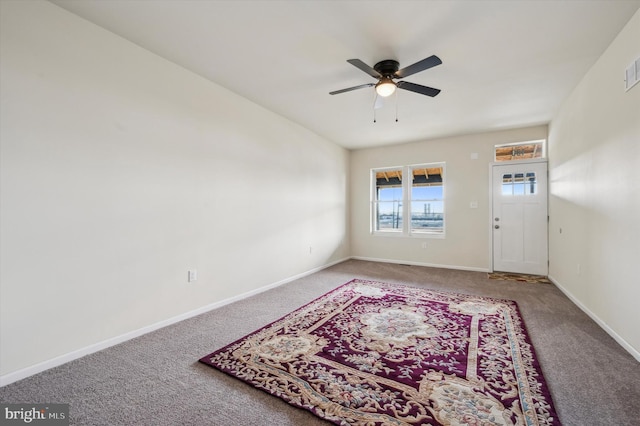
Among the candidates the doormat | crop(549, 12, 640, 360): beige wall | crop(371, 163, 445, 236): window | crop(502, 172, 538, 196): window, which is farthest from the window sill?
crop(549, 12, 640, 360): beige wall

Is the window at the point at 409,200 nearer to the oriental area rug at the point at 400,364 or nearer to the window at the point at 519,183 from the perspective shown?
the window at the point at 519,183

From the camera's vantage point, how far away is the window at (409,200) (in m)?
5.83

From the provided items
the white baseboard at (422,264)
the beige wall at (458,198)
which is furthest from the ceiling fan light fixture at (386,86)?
the white baseboard at (422,264)

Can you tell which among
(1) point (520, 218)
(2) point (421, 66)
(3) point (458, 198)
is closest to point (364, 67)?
(2) point (421, 66)

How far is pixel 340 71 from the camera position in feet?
9.80

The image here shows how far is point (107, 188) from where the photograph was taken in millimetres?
2359

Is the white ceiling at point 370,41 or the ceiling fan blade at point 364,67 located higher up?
the white ceiling at point 370,41

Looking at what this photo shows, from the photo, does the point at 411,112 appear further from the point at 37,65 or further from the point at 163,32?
the point at 37,65

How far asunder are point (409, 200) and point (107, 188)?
5.32 metres

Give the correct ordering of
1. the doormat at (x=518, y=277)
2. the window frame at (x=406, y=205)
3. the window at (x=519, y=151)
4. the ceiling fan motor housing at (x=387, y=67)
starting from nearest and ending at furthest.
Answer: the ceiling fan motor housing at (x=387, y=67) < the doormat at (x=518, y=277) < the window at (x=519, y=151) < the window frame at (x=406, y=205)

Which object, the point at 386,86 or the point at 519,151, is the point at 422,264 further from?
the point at 386,86

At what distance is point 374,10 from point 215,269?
3.06 meters

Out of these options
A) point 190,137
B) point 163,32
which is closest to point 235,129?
point 190,137

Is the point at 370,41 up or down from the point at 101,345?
up
